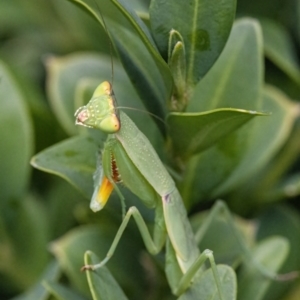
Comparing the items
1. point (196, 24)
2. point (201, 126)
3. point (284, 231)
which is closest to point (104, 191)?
point (201, 126)

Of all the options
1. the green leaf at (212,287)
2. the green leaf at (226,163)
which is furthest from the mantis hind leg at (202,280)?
the green leaf at (226,163)

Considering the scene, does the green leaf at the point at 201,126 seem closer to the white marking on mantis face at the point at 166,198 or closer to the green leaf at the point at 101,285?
the white marking on mantis face at the point at 166,198

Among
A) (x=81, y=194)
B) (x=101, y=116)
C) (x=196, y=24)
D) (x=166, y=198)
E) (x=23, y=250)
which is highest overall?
(x=196, y=24)

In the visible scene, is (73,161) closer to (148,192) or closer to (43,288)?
(148,192)

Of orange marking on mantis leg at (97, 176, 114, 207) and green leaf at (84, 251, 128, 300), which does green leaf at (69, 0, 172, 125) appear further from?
green leaf at (84, 251, 128, 300)

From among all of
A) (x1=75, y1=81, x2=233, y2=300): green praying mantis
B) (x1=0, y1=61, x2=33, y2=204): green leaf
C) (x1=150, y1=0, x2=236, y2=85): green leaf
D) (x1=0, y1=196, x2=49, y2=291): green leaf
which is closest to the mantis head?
(x1=75, y1=81, x2=233, y2=300): green praying mantis

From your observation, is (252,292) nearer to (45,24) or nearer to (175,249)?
(175,249)
